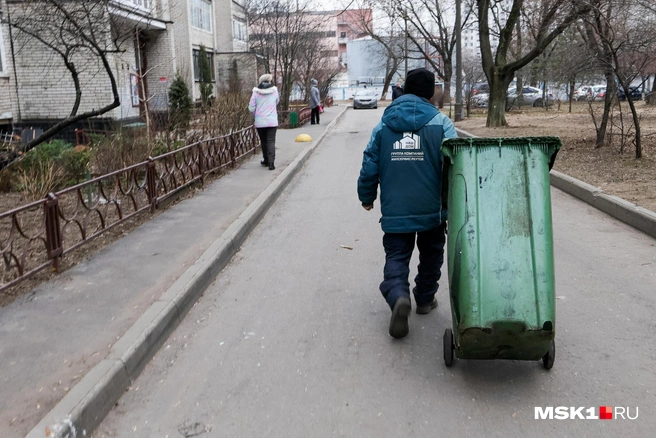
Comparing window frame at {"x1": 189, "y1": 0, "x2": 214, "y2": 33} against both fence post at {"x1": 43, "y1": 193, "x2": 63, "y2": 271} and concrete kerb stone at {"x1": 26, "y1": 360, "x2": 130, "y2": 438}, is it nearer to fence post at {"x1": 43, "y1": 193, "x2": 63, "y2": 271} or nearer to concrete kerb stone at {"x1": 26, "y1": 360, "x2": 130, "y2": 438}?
fence post at {"x1": 43, "y1": 193, "x2": 63, "y2": 271}

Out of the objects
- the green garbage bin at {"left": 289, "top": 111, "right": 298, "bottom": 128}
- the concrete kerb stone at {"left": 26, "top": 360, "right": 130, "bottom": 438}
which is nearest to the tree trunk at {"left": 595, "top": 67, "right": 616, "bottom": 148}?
the concrete kerb stone at {"left": 26, "top": 360, "right": 130, "bottom": 438}

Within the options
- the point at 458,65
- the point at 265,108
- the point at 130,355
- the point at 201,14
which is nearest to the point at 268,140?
the point at 265,108

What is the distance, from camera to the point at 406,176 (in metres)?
4.46

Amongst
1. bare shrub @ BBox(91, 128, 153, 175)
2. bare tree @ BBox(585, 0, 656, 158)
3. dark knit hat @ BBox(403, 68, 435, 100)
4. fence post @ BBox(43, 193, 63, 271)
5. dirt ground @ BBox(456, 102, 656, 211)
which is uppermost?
bare tree @ BBox(585, 0, 656, 158)

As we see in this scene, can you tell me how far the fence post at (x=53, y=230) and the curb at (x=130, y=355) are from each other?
1307 mm

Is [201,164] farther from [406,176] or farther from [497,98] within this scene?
[497,98]

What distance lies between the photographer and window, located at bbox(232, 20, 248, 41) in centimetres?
3949

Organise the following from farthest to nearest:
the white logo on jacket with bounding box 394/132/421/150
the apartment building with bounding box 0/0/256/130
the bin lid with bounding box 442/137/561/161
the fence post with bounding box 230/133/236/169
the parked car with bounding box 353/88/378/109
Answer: the parked car with bounding box 353/88/378/109, the apartment building with bounding box 0/0/256/130, the fence post with bounding box 230/133/236/169, the white logo on jacket with bounding box 394/132/421/150, the bin lid with bounding box 442/137/561/161

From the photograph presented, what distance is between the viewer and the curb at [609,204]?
7819 millimetres

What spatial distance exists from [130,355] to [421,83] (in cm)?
269

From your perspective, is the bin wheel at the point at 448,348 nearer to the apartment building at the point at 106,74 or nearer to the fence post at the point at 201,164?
the fence post at the point at 201,164

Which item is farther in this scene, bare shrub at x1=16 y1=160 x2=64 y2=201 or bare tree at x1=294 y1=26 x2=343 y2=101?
bare tree at x1=294 y1=26 x2=343 y2=101

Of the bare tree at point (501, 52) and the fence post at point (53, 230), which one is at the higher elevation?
the bare tree at point (501, 52)

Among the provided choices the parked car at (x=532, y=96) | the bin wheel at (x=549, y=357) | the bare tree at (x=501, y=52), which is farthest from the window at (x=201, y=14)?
the bin wheel at (x=549, y=357)
